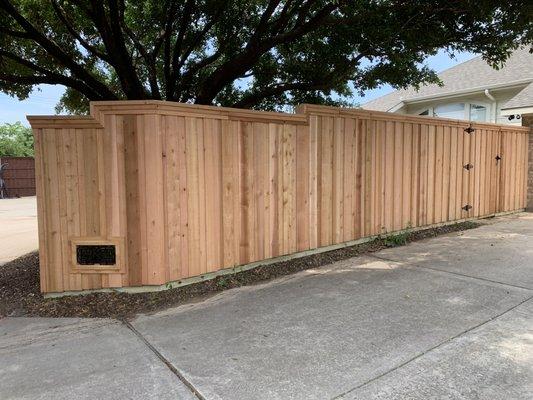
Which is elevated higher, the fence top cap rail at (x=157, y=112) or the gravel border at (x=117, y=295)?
the fence top cap rail at (x=157, y=112)

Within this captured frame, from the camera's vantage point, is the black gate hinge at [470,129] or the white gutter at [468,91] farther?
the white gutter at [468,91]

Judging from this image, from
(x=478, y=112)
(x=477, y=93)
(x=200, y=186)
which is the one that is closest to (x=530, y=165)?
(x=477, y=93)

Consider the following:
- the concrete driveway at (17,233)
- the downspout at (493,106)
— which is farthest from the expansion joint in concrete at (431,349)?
the downspout at (493,106)

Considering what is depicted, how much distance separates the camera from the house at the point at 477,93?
467 inches

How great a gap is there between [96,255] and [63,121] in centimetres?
139

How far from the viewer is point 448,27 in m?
6.18

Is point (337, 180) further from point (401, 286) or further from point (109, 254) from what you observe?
point (109, 254)

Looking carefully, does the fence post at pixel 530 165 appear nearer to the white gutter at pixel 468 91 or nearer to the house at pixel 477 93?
the house at pixel 477 93

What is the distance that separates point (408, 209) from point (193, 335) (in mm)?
4782

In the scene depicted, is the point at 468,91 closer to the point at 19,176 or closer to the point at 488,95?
the point at 488,95

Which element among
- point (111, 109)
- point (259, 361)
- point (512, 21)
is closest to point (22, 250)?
point (111, 109)

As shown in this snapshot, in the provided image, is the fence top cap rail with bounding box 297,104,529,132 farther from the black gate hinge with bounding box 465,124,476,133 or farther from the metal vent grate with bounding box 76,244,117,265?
the metal vent grate with bounding box 76,244,117,265

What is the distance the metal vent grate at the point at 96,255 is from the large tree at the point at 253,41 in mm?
2969

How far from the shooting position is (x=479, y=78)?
13.4 m
